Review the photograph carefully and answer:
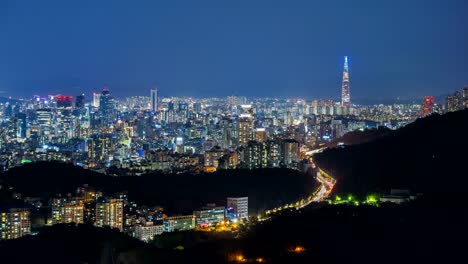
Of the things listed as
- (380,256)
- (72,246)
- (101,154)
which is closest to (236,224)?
(72,246)

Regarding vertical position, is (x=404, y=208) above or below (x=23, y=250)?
above

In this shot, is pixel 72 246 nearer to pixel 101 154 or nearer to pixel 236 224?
pixel 236 224

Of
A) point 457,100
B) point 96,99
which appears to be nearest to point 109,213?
point 457,100

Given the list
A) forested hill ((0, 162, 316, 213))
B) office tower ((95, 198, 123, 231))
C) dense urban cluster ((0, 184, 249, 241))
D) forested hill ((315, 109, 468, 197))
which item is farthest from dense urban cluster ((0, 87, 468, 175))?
office tower ((95, 198, 123, 231))

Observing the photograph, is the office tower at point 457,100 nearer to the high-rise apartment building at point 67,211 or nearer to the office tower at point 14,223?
the high-rise apartment building at point 67,211

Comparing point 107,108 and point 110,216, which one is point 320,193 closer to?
point 110,216

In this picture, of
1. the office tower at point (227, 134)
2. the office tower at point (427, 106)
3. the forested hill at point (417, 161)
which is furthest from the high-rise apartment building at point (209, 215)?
the office tower at point (427, 106)
